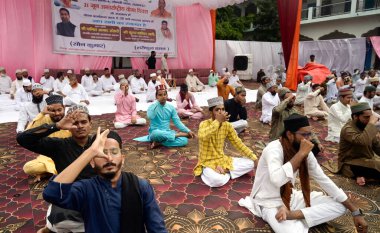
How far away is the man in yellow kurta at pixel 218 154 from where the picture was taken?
3.08 metres

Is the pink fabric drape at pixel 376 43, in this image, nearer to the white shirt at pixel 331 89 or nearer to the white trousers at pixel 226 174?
the white shirt at pixel 331 89

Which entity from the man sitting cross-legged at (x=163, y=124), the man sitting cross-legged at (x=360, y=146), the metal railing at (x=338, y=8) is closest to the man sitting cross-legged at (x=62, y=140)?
the man sitting cross-legged at (x=163, y=124)

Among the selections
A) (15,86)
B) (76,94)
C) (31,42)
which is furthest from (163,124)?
(31,42)

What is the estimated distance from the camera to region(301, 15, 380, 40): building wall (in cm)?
1595

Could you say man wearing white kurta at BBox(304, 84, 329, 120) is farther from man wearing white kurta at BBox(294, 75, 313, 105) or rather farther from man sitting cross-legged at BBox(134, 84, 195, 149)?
man sitting cross-legged at BBox(134, 84, 195, 149)

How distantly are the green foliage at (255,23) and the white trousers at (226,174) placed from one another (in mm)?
15086

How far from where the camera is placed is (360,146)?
3172 mm

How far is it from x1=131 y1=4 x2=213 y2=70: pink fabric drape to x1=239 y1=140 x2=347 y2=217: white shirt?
35.4ft

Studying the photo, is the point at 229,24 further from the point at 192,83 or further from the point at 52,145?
the point at 52,145


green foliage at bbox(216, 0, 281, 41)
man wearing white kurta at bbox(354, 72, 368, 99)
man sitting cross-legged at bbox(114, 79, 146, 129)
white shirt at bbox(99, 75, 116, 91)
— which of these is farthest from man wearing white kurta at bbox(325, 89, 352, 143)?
green foliage at bbox(216, 0, 281, 41)

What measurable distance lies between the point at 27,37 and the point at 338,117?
9.30 m

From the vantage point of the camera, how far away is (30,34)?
9492 mm

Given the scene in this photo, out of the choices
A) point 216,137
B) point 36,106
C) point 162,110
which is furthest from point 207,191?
point 36,106

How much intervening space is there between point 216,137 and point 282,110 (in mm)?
1594
